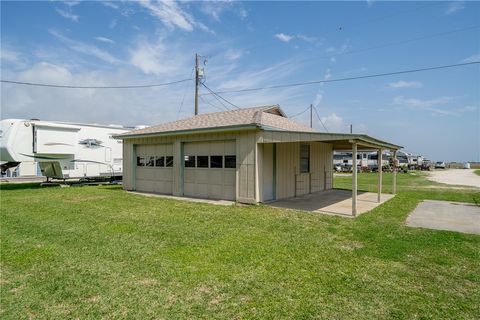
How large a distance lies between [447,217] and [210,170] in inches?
334

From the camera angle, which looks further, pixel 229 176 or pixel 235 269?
pixel 229 176

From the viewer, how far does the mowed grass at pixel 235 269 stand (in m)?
3.57

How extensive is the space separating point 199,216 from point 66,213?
4.31 meters

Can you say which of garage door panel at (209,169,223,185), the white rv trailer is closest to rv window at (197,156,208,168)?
garage door panel at (209,169,223,185)

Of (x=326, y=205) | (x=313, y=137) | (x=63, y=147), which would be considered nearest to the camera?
(x=313, y=137)

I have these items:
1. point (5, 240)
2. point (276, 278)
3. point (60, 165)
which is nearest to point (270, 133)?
point (276, 278)

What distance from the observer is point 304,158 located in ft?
45.0

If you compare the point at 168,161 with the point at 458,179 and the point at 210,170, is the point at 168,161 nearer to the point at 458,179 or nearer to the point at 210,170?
the point at 210,170

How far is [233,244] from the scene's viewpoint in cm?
605

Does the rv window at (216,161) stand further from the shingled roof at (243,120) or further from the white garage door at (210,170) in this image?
the shingled roof at (243,120)

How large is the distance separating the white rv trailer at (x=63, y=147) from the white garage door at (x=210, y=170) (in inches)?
312

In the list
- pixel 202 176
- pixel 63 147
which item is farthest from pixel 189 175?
pixel 63 147

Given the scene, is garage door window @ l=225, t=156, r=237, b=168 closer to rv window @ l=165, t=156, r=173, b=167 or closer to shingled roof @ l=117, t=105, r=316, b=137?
shingled roof @ l=117, t=105, r=316, b=137

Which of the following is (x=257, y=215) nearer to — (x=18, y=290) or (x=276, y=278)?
(x=276, y=278)
